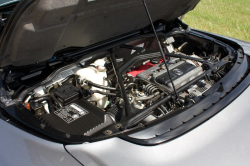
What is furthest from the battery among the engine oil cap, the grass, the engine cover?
the grass

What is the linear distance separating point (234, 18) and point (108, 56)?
23.4ft

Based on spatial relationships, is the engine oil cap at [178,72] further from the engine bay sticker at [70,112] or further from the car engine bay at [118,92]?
the engine bay sticker at [70,112]

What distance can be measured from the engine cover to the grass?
14.7ft

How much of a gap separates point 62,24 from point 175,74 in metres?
1.01

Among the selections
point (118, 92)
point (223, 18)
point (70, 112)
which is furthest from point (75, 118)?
point (223, 18)

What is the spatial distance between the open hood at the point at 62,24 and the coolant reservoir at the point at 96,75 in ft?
0.66

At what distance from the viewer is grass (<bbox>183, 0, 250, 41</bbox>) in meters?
6.38

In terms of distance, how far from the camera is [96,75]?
187cm

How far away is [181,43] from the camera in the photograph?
268 cm

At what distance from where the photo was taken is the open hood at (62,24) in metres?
1.25

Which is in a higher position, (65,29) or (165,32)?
(65,29)

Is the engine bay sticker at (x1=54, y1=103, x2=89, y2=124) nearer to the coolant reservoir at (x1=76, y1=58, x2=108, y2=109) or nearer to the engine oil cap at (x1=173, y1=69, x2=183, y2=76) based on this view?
the coolant reservoir at (x1=76, y1=58, x2=108, y2=109)

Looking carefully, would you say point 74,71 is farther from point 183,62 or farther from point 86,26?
point 183,62

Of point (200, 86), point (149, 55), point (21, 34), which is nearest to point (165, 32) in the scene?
point (149, 55)
